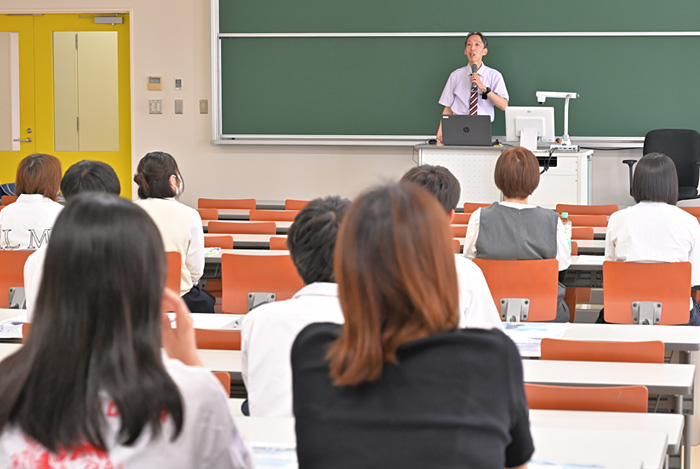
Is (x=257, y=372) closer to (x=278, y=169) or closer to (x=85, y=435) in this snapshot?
(x=85, y=435)

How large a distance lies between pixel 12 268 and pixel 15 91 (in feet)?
23.0

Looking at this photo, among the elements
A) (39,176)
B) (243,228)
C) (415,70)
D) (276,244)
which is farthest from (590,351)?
(415,70)

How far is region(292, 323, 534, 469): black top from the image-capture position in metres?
1.39

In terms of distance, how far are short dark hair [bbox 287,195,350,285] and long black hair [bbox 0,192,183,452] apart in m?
0.95

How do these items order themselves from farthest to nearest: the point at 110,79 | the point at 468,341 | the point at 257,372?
1. the point at 110,79
2. the point at 257,372
3. the point at 468,341

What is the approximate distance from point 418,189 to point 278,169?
8955mm

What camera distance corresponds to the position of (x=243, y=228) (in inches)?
237

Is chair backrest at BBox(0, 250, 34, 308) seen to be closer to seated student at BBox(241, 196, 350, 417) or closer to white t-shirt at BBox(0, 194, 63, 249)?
white t-shirt at BBox(0, 194, 63, 249)

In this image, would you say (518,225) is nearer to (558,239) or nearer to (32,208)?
(558,239)

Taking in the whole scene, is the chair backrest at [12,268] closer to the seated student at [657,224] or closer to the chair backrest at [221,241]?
the chair backrest at [221,241]

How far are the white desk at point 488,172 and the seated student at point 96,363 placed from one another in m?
7.60

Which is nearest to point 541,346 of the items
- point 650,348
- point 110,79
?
point 650,348

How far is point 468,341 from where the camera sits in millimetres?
1400

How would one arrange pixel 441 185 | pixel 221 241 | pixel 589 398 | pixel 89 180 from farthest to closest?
pixel 221 241 < pixel 89 180 < pixel 441 185 < pixel 589 398
